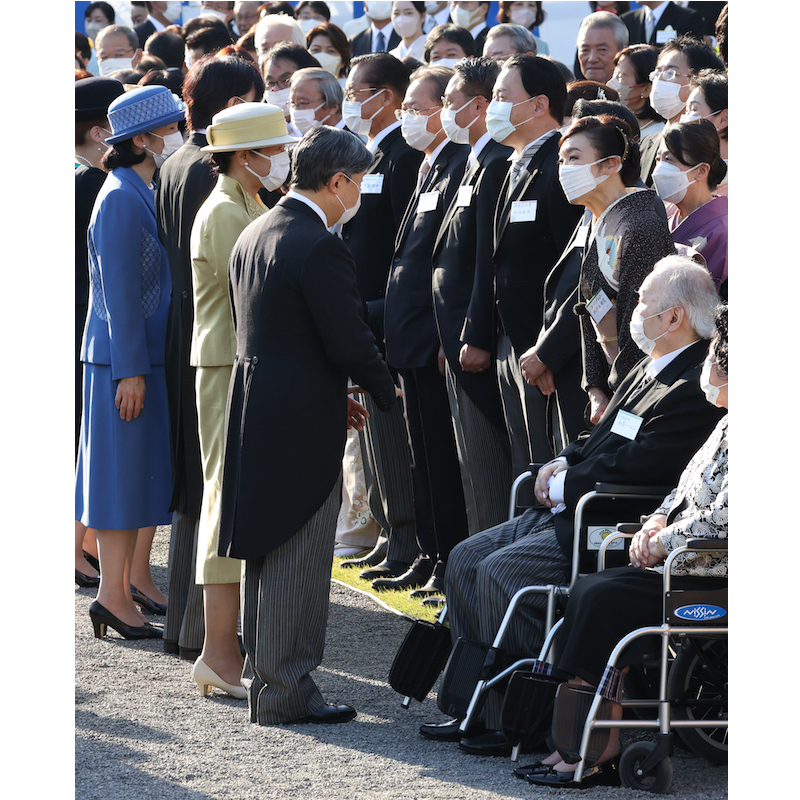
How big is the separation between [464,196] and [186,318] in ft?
4.61

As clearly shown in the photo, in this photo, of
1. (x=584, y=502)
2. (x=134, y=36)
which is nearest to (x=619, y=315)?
(x=584, y=502)

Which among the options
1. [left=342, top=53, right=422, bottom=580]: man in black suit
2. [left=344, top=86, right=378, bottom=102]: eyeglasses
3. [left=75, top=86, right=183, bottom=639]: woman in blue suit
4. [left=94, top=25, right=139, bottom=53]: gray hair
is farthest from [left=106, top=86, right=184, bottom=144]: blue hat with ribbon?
[left=94, top=25, right=139, bottom=53]: gray hair

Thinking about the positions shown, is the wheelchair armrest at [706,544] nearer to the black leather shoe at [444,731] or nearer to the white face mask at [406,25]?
the black leather shoe at [444,731]

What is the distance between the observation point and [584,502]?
396cm

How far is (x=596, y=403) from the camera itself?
480 centimetres

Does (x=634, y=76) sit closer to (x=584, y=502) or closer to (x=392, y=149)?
(x=392, y=149)

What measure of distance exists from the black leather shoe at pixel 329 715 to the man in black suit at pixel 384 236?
2.09 m

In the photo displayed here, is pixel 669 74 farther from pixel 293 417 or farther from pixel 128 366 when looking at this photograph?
pixel 293 417

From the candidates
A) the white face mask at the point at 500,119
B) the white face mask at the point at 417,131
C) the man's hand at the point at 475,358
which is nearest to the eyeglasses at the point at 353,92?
the white face mask at the point at 417,131

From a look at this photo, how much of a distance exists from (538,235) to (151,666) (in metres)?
2.41

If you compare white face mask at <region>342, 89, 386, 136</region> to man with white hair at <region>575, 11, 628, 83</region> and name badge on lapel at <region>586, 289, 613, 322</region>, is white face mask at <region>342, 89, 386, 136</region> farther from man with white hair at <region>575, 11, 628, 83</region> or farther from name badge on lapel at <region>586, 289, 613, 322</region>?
name badge on lapel at <region>586, 289, 613, 322</region>

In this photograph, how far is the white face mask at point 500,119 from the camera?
17.4 feet

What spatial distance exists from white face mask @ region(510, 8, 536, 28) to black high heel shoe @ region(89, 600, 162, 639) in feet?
17.4

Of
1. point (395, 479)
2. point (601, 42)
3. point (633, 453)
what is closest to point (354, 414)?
point (633, 453)
